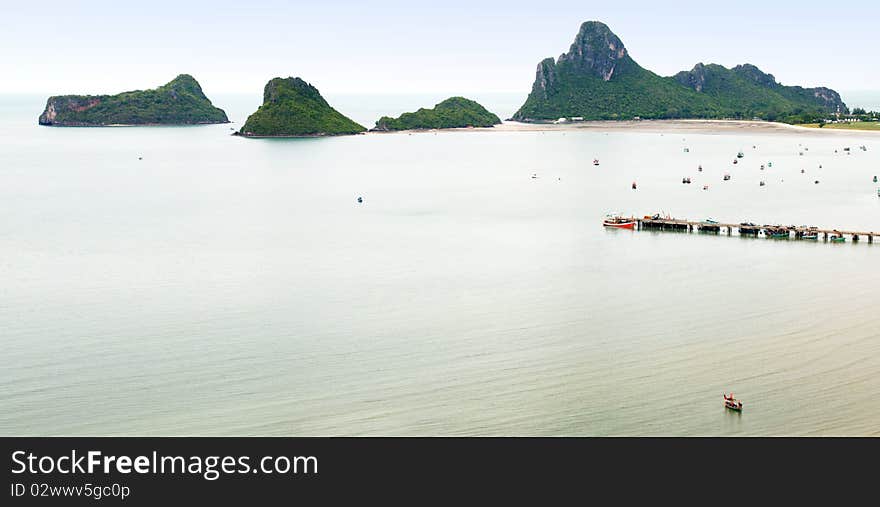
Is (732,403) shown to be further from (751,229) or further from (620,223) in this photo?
(620,223)

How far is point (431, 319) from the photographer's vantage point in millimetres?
56625

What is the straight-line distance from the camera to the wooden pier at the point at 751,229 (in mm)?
82188

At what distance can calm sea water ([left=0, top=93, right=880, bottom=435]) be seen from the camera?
4150cm

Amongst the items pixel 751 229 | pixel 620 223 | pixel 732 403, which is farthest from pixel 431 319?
pixel 751 229

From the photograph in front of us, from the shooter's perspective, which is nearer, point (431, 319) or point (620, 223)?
point (431, 319)

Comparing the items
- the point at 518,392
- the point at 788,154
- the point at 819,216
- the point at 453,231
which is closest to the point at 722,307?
the point at 518,392

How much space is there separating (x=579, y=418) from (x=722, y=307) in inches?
873

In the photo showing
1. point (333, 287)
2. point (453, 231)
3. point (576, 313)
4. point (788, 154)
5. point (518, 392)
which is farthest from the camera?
point (788, 154)

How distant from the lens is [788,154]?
571 ft

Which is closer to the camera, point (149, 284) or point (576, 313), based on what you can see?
point (576, 313)

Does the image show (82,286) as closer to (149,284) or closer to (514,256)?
(149,284)

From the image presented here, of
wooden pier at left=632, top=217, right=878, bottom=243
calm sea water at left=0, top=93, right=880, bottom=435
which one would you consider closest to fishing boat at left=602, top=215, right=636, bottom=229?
wooden pier at left=632, top=217, right=878, bottom=243

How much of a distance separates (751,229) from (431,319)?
4257 cm
